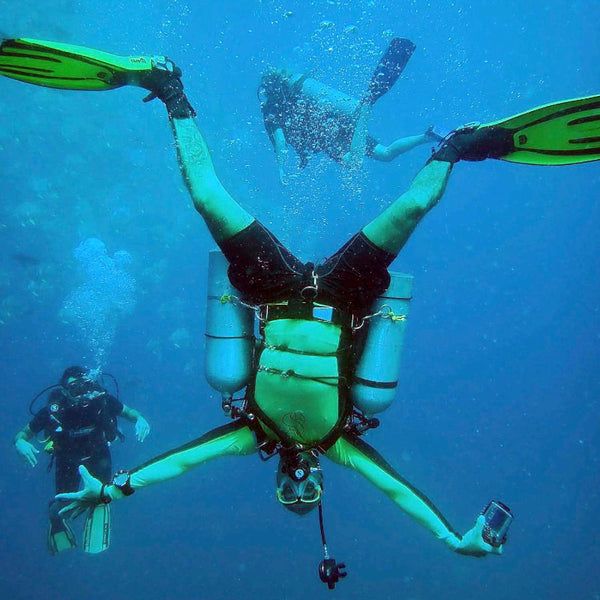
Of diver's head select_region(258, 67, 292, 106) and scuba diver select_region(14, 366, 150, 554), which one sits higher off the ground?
diver's head select_region(258, 67, 292, 106)

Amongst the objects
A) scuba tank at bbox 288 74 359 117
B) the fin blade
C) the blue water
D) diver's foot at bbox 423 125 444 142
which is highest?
the fin blade

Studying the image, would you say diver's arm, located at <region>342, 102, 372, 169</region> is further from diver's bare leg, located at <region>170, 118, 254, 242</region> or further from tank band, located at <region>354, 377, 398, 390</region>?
tank band, located at <region>354, 377, 398, 390</region>

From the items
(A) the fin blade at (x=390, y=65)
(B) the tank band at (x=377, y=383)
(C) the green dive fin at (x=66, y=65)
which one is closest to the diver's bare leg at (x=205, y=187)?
(C) the green dive fin at (x=66, y=65)

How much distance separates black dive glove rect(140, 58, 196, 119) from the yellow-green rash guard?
2.16 metres

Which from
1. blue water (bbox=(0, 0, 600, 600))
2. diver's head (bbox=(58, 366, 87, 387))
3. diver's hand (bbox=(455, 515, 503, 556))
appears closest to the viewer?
diver's hand (bbox=(455, 515, 503, 556))

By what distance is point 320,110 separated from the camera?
342 inches

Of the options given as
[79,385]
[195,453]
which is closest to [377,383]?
[195,453]

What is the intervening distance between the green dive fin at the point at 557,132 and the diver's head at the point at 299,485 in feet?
10.4

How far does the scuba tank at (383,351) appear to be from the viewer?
Answer: 3838 millimetres

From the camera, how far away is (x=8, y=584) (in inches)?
671

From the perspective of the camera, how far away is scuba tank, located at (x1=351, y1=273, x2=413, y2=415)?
3838 millimetres

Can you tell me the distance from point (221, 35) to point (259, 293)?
37922 mm

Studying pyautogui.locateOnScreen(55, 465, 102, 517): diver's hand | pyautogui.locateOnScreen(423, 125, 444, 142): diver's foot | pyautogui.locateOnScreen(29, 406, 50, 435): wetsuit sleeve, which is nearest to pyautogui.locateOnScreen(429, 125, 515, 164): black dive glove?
pyautogui.locateOnScreen(55, 465, 102, 517): diver's hand

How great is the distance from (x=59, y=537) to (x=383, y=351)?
18.7 ft
